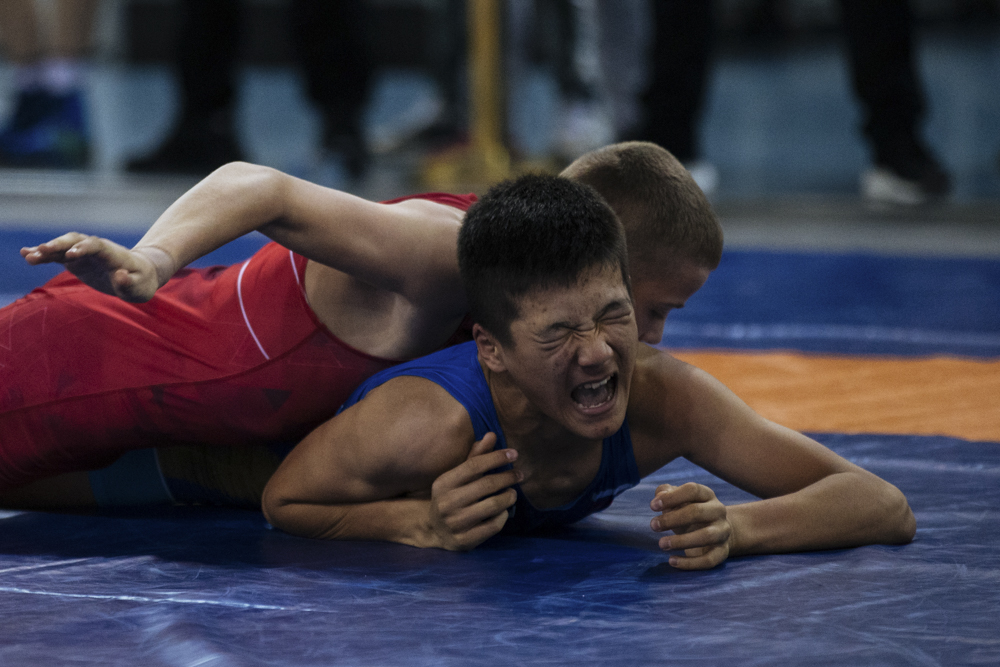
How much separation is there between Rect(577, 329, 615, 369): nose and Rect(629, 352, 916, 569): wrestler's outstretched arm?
0.23 metres

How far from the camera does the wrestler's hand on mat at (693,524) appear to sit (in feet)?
5.66

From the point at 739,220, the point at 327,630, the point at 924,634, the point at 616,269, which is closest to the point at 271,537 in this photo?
the point at 327,630

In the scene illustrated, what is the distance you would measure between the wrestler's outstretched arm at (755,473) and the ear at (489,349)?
24 cm

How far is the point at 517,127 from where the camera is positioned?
7.10 m

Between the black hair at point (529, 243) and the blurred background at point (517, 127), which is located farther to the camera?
the blurred background at point (517, 127)

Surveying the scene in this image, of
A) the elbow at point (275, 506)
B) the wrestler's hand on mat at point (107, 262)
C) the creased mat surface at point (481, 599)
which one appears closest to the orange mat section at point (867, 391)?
the creased mat surface at point (481, 599)

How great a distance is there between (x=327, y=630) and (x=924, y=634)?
70 cm

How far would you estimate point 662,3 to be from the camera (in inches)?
225

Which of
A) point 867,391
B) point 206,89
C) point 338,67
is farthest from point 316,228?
point 206,89

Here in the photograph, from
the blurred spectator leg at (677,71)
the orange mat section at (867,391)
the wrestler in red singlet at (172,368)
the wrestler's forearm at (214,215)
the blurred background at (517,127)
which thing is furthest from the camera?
the blurred background at (517,127)

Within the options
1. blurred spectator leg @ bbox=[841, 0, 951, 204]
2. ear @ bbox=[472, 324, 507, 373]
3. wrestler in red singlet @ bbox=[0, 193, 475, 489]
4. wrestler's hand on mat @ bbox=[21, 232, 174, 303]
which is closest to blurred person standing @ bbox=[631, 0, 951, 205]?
blurred spectator leg @ bbox=[841, 0, 951, 204]

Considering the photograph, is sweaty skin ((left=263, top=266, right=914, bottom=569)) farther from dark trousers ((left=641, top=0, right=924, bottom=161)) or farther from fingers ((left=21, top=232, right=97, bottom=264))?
dark trousers ((left=641, top=0, right=924, bottom=161))

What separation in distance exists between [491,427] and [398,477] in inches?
6.2

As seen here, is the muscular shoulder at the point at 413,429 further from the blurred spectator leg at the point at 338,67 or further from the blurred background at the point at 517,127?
the blurred spectator leg at the point at 338,67
